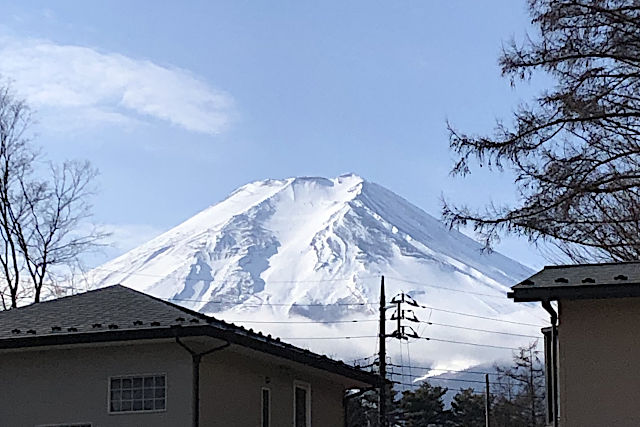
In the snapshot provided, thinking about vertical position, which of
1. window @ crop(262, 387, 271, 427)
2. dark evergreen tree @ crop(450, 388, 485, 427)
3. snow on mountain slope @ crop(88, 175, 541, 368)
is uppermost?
snow on mountain slope @ crop(88, 175, 541, 368)

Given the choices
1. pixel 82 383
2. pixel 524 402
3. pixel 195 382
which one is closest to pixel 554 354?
pixel 195 382

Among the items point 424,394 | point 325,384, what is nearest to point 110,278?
point 424,394

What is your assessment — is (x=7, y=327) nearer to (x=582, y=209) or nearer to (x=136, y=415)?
(x=136, y=415)

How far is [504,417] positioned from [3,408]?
46139mm

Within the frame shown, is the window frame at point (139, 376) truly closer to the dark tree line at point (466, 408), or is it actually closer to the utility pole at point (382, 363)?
the utility pole at point (382, 363)

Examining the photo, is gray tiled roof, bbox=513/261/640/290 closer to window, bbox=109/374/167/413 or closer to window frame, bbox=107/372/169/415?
window frame, bbox=107/372/169/415

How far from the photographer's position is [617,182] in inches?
669

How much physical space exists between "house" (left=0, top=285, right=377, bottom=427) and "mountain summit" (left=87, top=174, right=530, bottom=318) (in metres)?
92.4

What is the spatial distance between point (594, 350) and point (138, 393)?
6717mm

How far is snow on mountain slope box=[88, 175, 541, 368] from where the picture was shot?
121m

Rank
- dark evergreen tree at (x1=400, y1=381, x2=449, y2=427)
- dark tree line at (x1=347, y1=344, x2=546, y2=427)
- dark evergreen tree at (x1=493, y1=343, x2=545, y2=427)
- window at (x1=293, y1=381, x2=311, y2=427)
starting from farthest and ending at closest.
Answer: dark evergreen tree at (x1=400, y1=381, x2=449, y2=427), dark evergreen tree at (x1=493, y1=343, x2=545, y2=427), dark tree line at (x1=347, y1=344, x2=546, y2=427), window at (x1=293, y1=381, x2=311, y2=427)

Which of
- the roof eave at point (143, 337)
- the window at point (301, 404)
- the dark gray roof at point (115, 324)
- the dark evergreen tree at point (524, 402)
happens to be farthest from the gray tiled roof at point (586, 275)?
the dark evergreen tree at point (524, 402)

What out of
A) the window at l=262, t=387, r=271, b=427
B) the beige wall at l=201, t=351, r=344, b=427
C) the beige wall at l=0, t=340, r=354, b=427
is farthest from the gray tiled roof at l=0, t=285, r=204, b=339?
the window at l=262, t=387, r=271, b=427

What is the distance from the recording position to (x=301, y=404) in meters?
21.0
